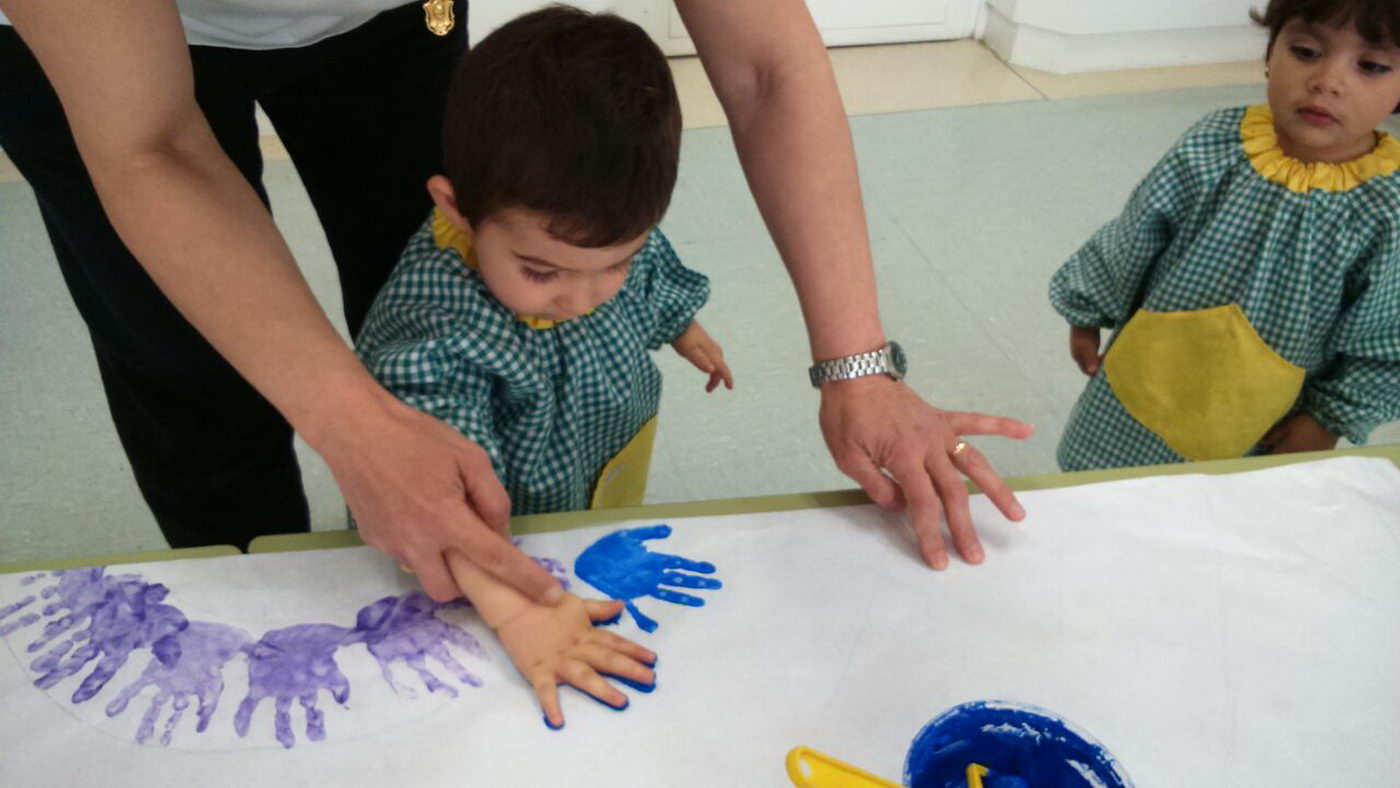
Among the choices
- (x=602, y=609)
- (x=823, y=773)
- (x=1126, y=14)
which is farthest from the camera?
(x=1126, y=14)

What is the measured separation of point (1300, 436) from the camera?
105 centimetres

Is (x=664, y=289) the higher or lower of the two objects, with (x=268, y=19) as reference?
lower

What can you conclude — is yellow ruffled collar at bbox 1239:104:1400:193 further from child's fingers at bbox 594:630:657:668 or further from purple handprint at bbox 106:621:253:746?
purple handprint at bbox 106:621:253:746

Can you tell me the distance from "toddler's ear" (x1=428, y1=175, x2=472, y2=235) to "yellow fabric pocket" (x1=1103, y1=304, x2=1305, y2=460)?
68 cm

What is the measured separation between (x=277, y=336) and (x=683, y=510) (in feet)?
0.90

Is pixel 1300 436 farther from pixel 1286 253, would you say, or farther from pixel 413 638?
pixel 413 638

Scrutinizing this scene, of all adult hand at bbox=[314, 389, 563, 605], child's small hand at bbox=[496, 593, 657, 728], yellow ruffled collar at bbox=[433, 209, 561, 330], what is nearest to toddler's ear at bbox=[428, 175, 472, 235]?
yellow ruffled collar at bbox=[433, 209, 561, 330]

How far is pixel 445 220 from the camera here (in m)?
0.75

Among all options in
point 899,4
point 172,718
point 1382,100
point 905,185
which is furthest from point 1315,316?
point 899,4

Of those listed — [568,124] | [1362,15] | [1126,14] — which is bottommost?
[1126,14]

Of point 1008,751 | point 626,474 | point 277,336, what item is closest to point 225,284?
point 277,336

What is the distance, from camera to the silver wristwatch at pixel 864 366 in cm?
76

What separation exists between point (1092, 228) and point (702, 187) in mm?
720

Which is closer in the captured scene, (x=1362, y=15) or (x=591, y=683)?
(x=591, y=683)
